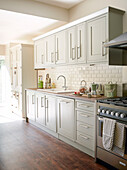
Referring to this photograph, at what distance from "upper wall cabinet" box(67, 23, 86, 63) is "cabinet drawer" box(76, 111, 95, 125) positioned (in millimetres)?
991

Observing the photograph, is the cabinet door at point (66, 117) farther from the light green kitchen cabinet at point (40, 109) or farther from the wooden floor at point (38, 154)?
the light green kitchen cabinet at point (40, 109)

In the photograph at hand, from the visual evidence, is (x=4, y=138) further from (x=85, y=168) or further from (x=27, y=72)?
(x=27, y=72)

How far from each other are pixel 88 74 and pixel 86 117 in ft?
4.00

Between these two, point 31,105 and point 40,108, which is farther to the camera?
point 31,105

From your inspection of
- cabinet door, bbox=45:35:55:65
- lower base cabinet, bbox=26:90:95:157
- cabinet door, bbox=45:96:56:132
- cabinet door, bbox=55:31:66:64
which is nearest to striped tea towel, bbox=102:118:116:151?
lower base cabinet, bbox=26:90:95:157

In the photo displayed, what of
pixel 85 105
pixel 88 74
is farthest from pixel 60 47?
pixel 85 105

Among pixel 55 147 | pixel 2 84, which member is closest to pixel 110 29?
pixel 55 147

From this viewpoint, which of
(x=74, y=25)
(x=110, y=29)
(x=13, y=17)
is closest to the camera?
(x=110, y=29)

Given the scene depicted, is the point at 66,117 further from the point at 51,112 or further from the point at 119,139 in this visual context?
the point at 119,139

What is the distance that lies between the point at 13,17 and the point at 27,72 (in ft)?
6.08

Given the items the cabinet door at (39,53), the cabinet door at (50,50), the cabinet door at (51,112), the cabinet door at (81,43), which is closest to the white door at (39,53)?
the cabinet door at (39,53)

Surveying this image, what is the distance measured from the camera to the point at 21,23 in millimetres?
4676

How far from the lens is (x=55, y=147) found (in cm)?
327

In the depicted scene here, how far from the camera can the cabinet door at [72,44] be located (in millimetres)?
3661
